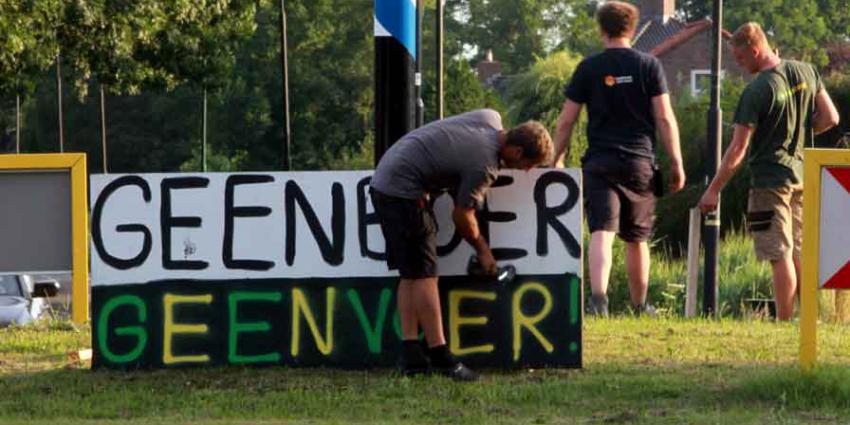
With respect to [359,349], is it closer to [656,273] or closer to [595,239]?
[595,239]

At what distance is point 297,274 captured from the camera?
8.91m

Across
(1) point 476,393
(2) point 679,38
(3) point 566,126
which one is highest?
(2) point 679,38

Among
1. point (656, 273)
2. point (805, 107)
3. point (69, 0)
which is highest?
point (69, 0)

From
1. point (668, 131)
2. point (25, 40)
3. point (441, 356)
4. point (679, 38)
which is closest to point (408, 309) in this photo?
point (441, 356)

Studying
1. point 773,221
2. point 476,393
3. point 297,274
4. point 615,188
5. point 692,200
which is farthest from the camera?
point 692,200

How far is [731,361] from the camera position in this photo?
905 cm

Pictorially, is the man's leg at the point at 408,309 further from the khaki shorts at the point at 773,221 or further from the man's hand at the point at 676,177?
the khaki shorts at the point at 773,221

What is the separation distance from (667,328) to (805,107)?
1.62 meters

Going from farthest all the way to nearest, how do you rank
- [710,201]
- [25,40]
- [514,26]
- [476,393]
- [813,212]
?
[514,26] → [25,40] → [710,201] → [476,393] → [813,212]

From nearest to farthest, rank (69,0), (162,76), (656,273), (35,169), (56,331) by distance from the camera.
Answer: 1. (35,169)
2. (56,331)
3. (656,273)
4. (69,0)
5. (162,76)

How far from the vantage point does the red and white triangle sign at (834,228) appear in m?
7.88

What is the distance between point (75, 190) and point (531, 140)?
2.81m

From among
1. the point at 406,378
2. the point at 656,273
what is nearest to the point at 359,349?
the point at 406,378

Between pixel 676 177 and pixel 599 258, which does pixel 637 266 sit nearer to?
pixel 599 258
